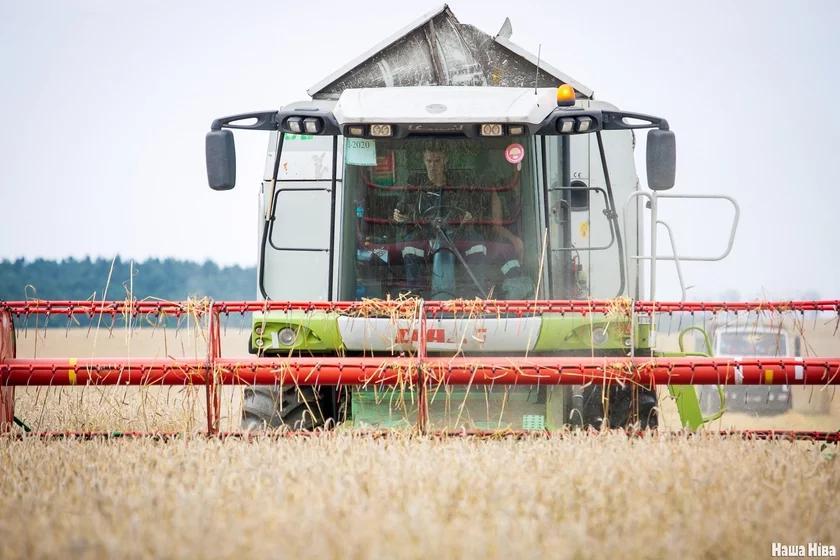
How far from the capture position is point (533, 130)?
15.4 ft

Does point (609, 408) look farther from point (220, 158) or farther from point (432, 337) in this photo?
point (220, 158)

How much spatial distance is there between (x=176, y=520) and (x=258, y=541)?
32cm

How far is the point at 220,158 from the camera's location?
15.3 ft

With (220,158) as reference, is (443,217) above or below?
below

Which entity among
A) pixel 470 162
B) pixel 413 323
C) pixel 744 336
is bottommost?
pixel 744 336

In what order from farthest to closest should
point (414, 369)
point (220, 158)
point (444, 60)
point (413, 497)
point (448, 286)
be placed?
point (444, 60) → point (448, 286) → point (220, 158) → point (414, 369) → point (413, 497)

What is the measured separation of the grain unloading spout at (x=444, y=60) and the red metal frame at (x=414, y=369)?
2295 millimetres

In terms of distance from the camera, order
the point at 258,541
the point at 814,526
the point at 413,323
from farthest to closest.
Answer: the point at 413,323, the point at 814,526, the point at 258,541

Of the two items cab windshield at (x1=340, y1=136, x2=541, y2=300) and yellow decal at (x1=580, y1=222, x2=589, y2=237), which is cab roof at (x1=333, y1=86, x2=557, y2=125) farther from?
yellow decal at (x1=580, y1=222, x2=589, y2=237)

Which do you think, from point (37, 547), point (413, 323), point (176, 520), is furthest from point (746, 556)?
point (413, 323)

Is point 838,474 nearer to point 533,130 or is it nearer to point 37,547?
point 533,130

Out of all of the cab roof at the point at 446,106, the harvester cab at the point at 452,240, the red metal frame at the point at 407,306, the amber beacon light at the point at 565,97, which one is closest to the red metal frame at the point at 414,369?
the red metal frame at the point at 407,306

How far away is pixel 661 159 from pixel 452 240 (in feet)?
4.03

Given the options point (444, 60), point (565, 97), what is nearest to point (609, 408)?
point (565, 97)
